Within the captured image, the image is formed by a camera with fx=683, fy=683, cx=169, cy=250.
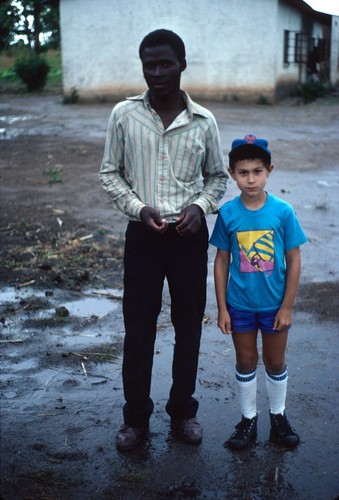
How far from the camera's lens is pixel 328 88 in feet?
79.4

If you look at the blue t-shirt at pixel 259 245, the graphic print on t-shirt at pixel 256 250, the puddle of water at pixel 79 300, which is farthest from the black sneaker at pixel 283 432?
the puddle of water at pixel 79 300

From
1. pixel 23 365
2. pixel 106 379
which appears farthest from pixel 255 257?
pixel 23 365

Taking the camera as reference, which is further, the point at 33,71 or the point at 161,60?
the point at 33,71

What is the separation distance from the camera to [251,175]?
2938 mm

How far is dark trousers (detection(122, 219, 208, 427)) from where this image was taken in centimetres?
303

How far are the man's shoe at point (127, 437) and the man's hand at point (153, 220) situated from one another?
100 centimetres

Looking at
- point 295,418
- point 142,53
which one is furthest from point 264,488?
point 142,53

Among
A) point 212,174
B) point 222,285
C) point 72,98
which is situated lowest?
point 222,285

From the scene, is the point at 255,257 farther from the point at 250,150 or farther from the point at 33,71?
the point at 33,71

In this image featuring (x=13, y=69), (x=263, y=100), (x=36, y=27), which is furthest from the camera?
(x=36, y=27)

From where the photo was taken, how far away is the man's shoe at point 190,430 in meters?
3.19

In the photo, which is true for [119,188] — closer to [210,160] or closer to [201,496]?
[210,160]

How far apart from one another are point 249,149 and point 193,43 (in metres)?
19.0

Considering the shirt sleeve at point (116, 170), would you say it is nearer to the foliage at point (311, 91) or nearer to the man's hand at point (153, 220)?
the man's hand at point (153, 220)
